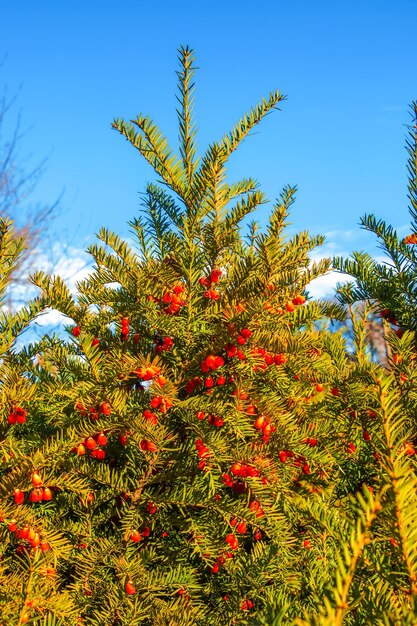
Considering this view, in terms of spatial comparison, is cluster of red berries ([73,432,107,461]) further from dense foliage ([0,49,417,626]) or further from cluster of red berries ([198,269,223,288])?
cluster of red berries ([198,269,223,288])

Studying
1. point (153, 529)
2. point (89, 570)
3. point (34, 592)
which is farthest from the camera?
point (153, 529)

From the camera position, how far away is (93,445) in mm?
1653

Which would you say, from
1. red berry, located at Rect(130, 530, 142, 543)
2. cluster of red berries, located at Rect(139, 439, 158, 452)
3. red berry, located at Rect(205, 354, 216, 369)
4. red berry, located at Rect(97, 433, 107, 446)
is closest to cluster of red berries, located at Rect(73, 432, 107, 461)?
red berry, located at Rect(97, 433, 107, 446)

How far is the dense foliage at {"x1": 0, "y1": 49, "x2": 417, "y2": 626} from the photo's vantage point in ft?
5.21

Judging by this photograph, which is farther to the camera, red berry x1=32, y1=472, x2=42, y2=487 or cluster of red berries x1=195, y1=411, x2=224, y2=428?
cluster of red berries x1=195, y1=411, x2=224, y2=428

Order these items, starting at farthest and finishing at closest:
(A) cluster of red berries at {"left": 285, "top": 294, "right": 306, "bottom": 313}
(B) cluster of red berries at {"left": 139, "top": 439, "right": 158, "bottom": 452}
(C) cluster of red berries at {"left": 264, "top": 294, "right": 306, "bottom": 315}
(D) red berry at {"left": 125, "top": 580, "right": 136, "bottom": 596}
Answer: (A) cluster of red berries at {"left": 285, "top": 294, "right": 306, "bottom": 313} < (C) cluster of red berries at {"left": 264, "top": 294, "right": 306, "bottom": 315} < (B) cluster of red berries at {"left": 139, "top": 439, "right": 158, "bottom": 452} < (D) red berry at {"left": 125, "top": 580, "right": 136, "bottom": 596}

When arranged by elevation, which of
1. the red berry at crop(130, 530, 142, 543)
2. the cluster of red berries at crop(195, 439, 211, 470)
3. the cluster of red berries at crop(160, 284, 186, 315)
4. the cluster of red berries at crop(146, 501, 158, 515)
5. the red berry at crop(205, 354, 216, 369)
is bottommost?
the red berry at crop(130, 530, 142, 543)

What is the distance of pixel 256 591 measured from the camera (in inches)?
59.5

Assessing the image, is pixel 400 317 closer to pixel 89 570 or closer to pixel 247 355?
pixel 247 355

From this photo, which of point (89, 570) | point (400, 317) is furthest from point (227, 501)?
point (400, 317)

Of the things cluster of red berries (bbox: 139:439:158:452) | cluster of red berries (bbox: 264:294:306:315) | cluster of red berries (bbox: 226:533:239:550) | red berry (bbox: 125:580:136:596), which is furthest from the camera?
cluster of red berries (bbox: 264:294:306:315)

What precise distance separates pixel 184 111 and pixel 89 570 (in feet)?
4.27

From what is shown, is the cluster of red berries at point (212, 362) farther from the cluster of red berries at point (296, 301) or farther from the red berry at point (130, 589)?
the red berry at point (130, 589)

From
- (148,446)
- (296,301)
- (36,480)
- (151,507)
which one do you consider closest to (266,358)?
(296,301)
